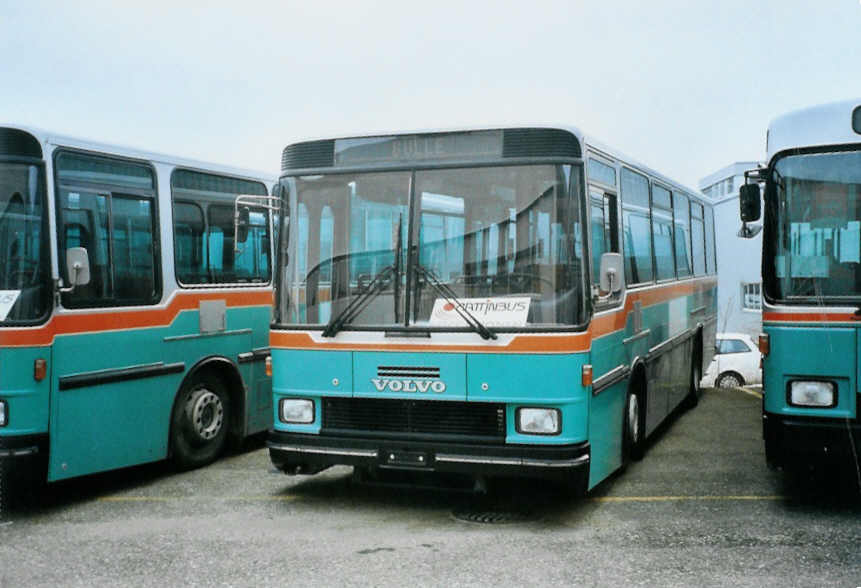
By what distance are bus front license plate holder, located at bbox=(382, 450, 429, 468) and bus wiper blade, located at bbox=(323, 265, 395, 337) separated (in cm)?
96

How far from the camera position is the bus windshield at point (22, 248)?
23.9 ft

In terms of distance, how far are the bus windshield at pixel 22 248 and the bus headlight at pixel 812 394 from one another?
5.43 metres

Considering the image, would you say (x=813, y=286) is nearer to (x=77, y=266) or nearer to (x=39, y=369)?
(x=77, y=266)

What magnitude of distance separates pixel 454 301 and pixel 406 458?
45.3 inches

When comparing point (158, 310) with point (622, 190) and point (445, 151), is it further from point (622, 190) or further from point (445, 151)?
point (622, 190)

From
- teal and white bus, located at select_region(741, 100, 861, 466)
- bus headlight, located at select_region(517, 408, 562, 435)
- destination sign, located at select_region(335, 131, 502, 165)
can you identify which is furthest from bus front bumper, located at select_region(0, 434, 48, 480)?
teal and white bus, located at select_region(741, 100, 861, 466)

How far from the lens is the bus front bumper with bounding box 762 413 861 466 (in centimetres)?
693

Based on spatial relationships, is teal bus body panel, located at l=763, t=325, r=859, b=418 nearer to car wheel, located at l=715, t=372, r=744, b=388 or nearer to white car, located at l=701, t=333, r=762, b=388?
white car, located at l=701, t=333, r=762, b=388

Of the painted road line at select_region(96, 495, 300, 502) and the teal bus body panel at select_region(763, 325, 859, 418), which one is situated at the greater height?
the teal bus body panel at select_region(763, 325, 859, 418)

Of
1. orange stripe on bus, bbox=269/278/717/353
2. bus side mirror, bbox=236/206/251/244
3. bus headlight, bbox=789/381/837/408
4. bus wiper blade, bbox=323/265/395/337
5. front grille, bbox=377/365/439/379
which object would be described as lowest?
bus headlight, bbox=789/381/837/408

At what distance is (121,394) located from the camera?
8227mm

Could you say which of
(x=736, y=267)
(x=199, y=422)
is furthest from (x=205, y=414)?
(x=736, y=267)

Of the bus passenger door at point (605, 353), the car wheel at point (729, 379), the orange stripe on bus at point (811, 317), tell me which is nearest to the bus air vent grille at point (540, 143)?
the bus passenger door at point (605, 353)

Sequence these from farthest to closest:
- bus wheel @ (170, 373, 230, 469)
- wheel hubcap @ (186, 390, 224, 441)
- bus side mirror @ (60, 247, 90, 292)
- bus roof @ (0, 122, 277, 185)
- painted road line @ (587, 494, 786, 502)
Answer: wheel hubcap @ (186, 390, 224, 441) → bus wheel @ (170, 373, 230, 469) → painted road line @ (587, 494, 786, 502) → bus roof @ (0, 122, 277, 185) → bus side mirror @ (60, 247, 90, 292)
